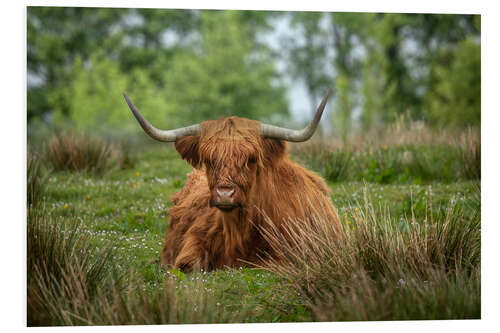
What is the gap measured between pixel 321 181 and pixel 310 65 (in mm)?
2480

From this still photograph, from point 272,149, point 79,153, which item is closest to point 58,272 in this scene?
point 272,149

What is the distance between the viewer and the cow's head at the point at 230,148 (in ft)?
13.4

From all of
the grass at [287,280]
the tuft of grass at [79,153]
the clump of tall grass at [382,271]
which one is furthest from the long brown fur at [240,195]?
the tuft of grass at [79,153]

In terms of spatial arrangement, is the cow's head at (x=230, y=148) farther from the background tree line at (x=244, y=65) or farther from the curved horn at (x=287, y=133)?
the background tree line at (x=244, y=65)

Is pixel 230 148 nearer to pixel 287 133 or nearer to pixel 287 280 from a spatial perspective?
pixel 287 133

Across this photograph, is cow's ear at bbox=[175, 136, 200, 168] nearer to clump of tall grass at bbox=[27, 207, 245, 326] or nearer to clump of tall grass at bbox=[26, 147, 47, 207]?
clump of tall grass at bbox=[27, 207, 245, 326]

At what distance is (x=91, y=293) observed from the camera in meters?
3.85

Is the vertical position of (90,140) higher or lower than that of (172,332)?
higher

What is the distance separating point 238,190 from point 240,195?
1.7 inches

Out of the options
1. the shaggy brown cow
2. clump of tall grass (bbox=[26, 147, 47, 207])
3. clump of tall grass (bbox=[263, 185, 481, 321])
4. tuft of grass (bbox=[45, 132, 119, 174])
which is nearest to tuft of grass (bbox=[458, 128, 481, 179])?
clump of tall grass (bbox=[263, 185, 481, 321])

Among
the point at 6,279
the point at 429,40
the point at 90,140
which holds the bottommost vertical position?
the point at 6,279

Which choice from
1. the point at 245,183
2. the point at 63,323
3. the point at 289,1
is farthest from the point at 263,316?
the point at 289,1

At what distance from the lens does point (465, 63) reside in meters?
5.52

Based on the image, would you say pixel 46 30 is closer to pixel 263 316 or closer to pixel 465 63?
pixel 263 316
